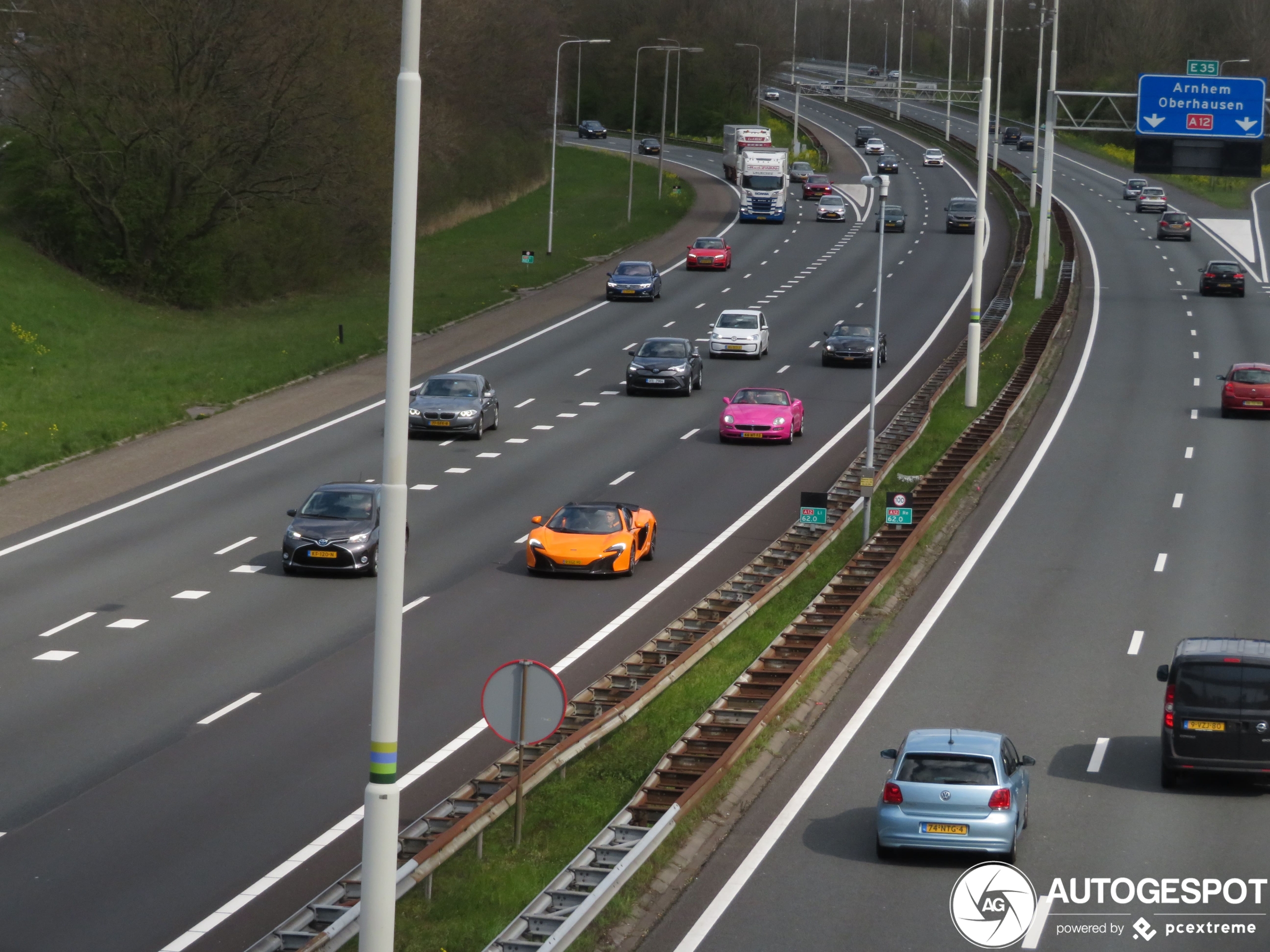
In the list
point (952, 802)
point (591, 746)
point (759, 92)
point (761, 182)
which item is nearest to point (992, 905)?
point (952, 802)

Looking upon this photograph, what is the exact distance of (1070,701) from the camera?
78.2 feet

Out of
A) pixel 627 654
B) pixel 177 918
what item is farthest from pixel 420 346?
pixel 177 918

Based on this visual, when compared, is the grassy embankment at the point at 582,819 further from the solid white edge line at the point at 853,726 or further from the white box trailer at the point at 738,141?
the white box trailer at the point at 738,141

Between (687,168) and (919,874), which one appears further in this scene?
(687,168)

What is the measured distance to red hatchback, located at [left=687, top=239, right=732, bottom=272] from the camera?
7212 centimetres

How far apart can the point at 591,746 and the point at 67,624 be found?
10.1 m

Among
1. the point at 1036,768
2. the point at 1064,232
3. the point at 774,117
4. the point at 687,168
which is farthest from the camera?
the point at 774,117

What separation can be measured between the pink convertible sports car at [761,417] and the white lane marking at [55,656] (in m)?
20.8

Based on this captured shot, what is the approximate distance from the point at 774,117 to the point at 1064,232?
64.4 metres

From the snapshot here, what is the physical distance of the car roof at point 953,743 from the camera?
17141 mm

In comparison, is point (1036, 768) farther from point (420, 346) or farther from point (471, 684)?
point (420, 346)

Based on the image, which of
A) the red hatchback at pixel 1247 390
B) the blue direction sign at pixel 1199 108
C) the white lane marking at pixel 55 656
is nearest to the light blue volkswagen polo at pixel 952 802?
the white lane marking at pixel 55 656

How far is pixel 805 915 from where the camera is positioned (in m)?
15.5

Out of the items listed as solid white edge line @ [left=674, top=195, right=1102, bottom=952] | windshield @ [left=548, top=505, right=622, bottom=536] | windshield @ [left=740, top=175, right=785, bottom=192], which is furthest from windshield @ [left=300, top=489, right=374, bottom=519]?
windshield @ [left=740, top=175, right=785, bottom=192]
